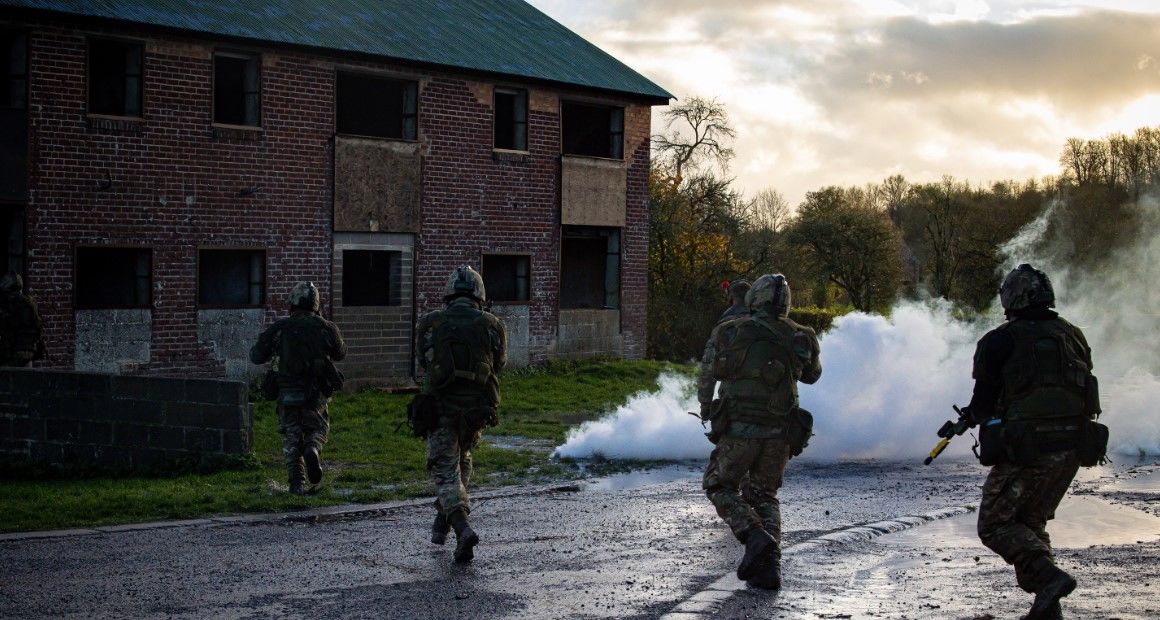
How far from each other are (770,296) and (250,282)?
15.5 metres

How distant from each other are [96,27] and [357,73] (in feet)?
15.6

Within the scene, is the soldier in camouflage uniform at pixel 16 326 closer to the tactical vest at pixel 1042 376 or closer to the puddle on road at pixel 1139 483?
the puddle on road at pixel 1139 483

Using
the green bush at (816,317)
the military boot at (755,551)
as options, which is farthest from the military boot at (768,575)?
the green bush at (816,317)

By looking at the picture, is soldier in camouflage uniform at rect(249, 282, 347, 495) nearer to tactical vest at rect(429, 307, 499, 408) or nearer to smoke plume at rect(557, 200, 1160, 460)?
tactical vest at rect(429, 307, 499, 408)

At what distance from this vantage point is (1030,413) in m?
7.40

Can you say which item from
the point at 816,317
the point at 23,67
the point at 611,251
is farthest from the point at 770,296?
the point at 816,317

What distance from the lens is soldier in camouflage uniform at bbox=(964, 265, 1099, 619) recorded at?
24.2 feet

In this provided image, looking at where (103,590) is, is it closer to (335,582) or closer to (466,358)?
(335,582)

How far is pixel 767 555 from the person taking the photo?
8172mm

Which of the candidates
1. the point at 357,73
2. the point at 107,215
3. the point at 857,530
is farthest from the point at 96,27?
the point at 857,530

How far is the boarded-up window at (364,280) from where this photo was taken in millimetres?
25891

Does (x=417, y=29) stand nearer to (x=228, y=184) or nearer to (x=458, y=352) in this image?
(x=228, y=184)

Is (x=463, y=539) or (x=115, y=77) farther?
(x=115, y=77)

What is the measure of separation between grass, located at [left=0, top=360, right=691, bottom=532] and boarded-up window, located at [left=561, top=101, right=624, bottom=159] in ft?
28.6
